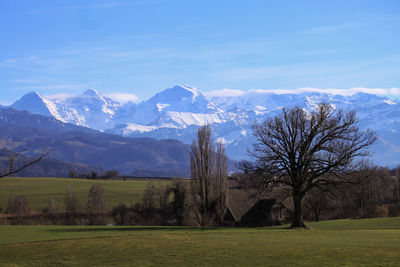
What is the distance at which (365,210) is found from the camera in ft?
250

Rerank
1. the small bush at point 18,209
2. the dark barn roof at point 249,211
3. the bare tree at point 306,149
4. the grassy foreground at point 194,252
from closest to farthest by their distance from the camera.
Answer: the grassy foreground at point 194,252 < the bare tree at point 306,149 < the dark barn roof at point 249,211 < the small bush at point 18,209

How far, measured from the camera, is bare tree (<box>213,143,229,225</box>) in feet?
165

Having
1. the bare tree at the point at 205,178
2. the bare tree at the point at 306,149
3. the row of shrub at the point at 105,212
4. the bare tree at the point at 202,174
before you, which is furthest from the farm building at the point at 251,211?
the bare tree at the point at 306,149

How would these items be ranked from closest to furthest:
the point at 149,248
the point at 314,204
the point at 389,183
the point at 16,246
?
the point at 149,248 < the point at 16,246 < the point at 314,204 < the point at 389,183

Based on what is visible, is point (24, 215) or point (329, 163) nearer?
point (329, 163)

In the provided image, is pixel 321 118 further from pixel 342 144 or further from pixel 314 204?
pixel 314 204

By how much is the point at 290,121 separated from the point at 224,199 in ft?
45.5

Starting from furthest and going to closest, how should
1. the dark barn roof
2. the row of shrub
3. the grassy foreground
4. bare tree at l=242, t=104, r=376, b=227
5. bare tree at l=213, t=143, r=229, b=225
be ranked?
the row of shrub < the dark barn roof < bare tree at l=213, t=143, r=229, b=225 < bare tree at l=242, t=104, r=376, b=227 < the grassy foreground

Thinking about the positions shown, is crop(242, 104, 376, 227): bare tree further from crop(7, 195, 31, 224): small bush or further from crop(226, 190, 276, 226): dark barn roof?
crop(7, 195, 31, 224): small bush

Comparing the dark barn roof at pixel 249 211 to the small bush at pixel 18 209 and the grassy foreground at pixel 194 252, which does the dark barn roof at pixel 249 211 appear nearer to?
the grassy foreground at pixel 194 252

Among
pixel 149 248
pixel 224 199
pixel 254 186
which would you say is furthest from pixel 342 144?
pixel 149 248

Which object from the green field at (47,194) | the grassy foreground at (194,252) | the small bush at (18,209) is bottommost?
the grassy foreground at (194,252)

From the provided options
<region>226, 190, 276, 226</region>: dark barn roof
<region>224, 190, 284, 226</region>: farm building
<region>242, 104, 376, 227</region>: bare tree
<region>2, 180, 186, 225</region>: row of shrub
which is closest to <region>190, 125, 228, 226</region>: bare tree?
<region>242, 104, 376, 227</region>: bare tree

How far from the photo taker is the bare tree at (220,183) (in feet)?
165
